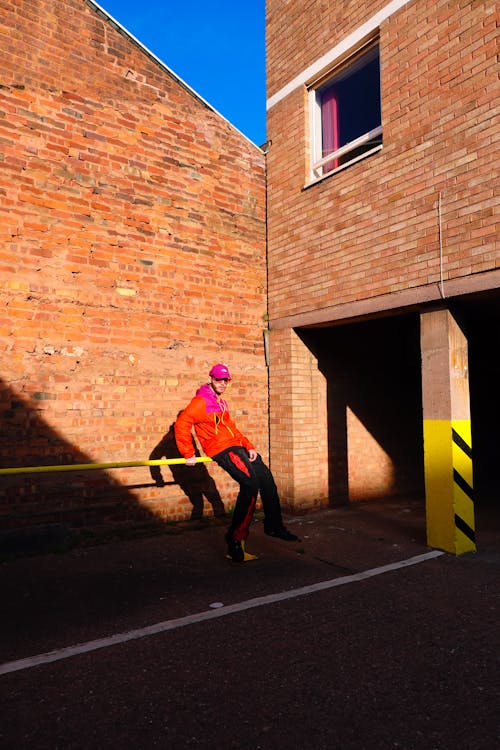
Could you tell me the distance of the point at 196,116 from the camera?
7531 mm

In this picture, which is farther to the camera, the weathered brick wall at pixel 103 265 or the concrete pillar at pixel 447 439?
the weathered brick wall at pixel 103 265

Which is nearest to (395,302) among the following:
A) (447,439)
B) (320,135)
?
(447,439)

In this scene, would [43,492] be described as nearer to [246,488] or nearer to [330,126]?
[246,488]

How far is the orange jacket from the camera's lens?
5.39 metres

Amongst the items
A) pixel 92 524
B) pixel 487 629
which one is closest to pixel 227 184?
pixel 92 524

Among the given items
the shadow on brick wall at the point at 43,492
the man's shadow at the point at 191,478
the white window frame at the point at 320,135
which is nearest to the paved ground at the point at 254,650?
the shadow on brick wall at the point at 43,492

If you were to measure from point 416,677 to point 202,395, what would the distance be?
3.35 meters

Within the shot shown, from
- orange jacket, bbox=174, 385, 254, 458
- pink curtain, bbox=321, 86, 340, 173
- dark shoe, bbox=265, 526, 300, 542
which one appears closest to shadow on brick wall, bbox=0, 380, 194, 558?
orange jacket, bbox=174, 385, 254, 458

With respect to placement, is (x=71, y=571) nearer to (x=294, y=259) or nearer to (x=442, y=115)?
(x=294, y=259)

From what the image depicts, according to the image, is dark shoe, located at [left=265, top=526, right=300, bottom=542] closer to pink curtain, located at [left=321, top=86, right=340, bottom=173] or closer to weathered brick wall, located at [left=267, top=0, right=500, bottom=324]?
weathered brick wall, located at [left=267, top=0, right=500, bottom=324]

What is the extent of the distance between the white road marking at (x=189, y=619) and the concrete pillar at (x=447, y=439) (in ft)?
1.51

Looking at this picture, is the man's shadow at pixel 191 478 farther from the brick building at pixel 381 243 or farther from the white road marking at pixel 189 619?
the white road marking at pixel 189 619

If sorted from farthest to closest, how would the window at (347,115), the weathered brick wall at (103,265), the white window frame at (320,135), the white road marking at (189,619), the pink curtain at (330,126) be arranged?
1. the pink curtain at (330,126)
2. the window at (347,115)
3. the white window frame at (320,135)
4. the weathered brick wall at (103,265)
5. the white road marking at (189,619)

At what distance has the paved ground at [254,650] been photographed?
2.53 m
